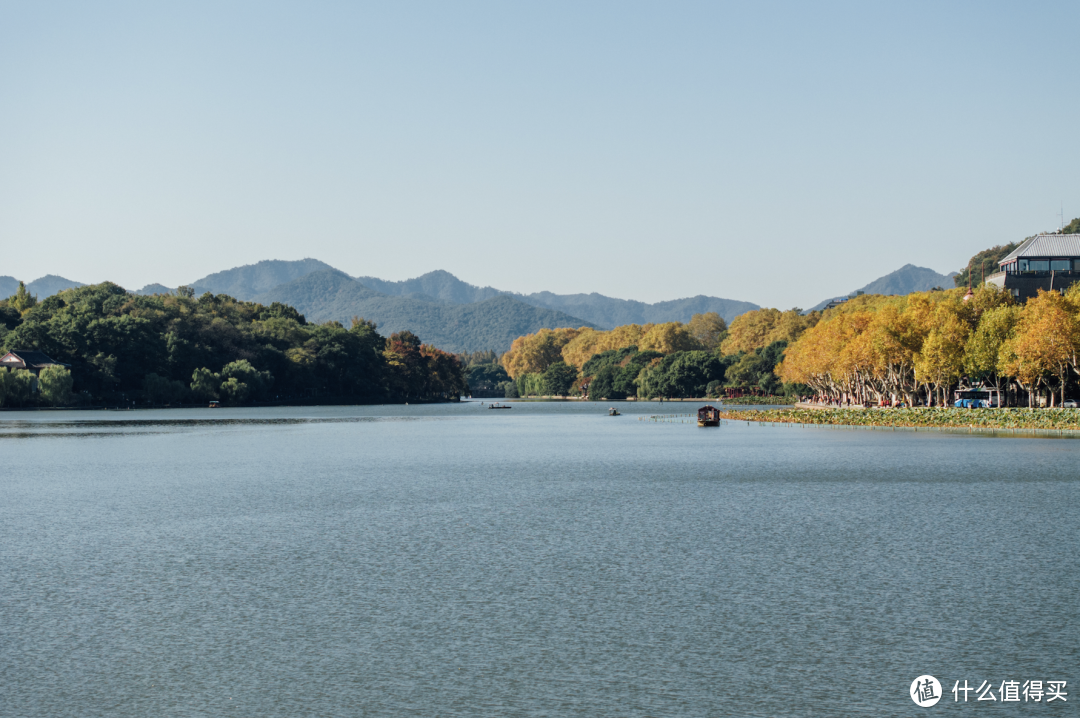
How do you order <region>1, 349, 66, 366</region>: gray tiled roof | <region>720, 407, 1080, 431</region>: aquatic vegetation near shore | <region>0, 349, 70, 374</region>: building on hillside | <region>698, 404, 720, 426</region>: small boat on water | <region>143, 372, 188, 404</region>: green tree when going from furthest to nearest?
<region>143, 372, 188, 404</region>: green tree < <region>1, 349, 66, 366</region>: gray tiled roof < <region>0, 349, 70, 374</region>: building on hillside < <region>698, 404, 720, 426</region>: small boat on water < <region>720, 407, 1080, 431</region>: aquatic vegetation near shore

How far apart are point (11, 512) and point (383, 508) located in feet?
30.5

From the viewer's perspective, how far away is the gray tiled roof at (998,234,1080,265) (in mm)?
104375

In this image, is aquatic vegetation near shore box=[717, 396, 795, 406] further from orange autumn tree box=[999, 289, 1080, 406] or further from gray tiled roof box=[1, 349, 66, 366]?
gray tiled roof box=[1, 349, 66, 366]

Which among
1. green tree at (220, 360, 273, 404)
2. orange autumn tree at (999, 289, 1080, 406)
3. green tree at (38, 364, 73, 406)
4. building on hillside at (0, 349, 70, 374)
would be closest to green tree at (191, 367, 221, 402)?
green tree at (220, 360, 273, 404)

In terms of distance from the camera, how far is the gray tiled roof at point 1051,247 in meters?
104

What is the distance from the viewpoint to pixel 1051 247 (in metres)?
105

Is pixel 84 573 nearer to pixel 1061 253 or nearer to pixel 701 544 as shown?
pixel 701 544

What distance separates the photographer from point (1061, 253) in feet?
343

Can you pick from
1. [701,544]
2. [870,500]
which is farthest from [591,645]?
[870,500]

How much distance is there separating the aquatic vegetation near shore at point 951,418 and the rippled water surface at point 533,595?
30.8 meters

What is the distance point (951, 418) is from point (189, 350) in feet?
317

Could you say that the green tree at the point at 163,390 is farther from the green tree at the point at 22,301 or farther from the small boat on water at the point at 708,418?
the small boat on water at the point at 708,418

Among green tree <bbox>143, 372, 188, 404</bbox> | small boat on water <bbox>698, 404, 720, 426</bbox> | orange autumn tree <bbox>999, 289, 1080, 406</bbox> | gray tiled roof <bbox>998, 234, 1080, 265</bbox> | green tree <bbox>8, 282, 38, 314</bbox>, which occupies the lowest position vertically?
small boat on water <bbox>698, 404, 720, 426</bbox>

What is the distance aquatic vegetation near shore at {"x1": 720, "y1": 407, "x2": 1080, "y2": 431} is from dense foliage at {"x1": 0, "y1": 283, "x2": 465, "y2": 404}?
3074 inches
